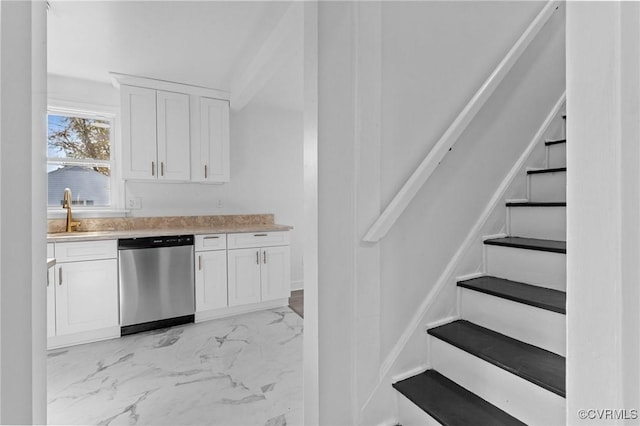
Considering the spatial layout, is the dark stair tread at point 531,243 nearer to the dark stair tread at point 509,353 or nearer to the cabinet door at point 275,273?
the dark stair tread at point 509,353

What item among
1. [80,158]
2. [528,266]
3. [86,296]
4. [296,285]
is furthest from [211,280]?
[528,266]

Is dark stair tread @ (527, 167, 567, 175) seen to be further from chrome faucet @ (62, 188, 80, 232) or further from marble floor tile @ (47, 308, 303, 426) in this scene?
chrome faucet @ (62, 188, 80, 232)

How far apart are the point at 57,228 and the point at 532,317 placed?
3848 mm

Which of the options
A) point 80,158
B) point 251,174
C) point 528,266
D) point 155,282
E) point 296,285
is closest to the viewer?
point 528,266

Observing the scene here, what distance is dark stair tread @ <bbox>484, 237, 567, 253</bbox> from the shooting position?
1.38 m

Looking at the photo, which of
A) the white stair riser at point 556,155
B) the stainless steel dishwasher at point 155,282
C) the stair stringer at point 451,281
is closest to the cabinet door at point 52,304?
the stainless steel dishwasher at point 155,282

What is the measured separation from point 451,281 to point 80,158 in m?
3.71

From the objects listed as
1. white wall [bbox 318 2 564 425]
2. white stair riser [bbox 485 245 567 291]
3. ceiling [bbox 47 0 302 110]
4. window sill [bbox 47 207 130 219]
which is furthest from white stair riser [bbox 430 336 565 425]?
window sill [bbox 47 207 130 219]

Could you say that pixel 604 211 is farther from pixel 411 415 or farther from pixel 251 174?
pixel 251 174

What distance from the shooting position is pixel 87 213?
318 centimetres

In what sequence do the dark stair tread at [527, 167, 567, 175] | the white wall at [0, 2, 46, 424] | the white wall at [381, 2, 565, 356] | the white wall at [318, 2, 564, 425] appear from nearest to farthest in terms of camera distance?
the white wall at [0, 2, 46, 424] → the white wall at [318, 2, 564, 425] → the white wall at [381, 2, 565, 356] → the dark stair tread at [527, 167, 567, 175]

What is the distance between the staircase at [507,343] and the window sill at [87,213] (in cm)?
330

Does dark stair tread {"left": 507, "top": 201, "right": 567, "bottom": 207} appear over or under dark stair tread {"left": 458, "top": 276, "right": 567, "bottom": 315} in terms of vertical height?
over

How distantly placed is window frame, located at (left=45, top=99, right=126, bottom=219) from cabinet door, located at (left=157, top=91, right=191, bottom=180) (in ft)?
1.82
